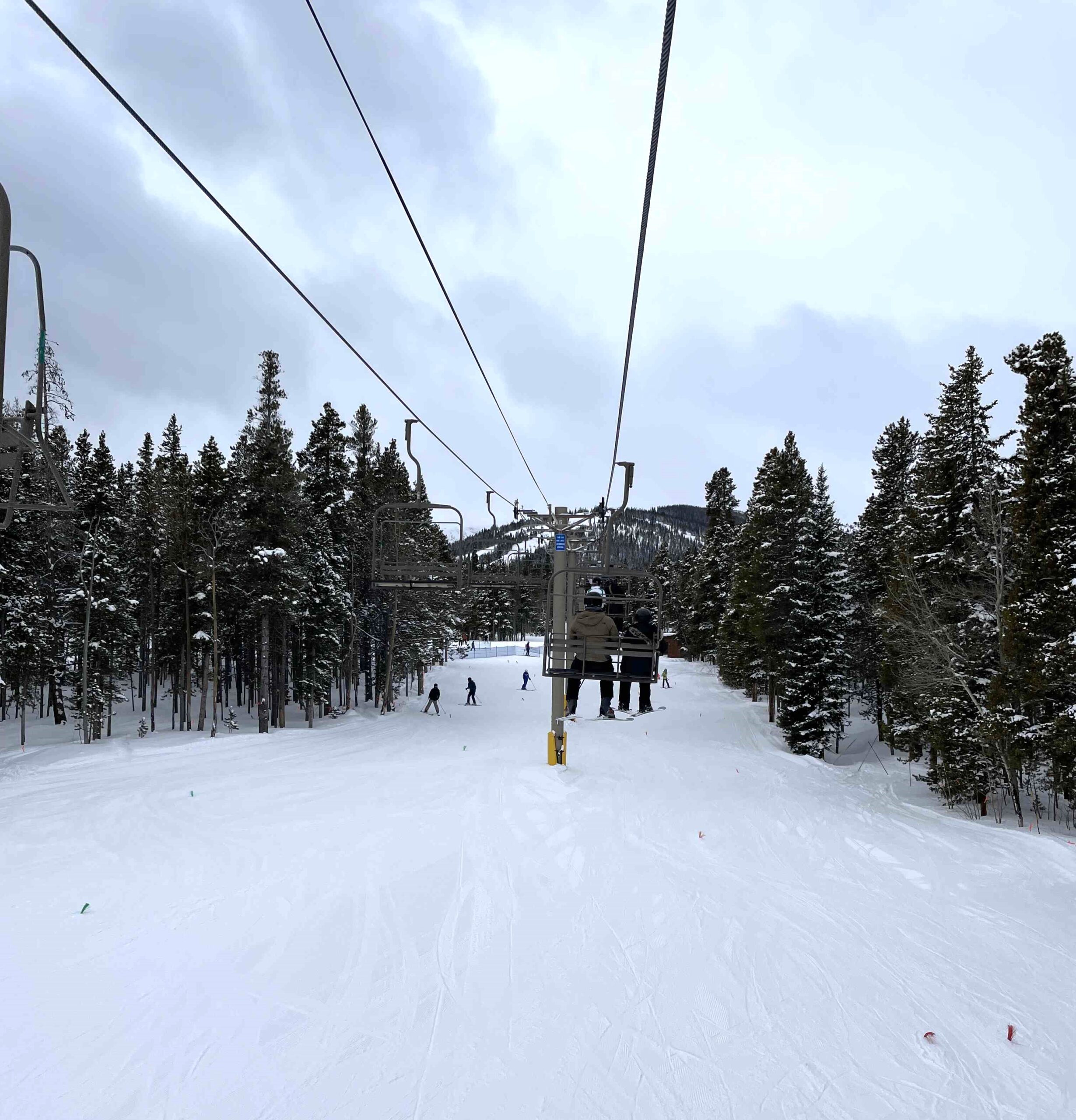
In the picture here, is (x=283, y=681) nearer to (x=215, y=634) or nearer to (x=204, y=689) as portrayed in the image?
(x=204, y=689)

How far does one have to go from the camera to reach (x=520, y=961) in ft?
22.3

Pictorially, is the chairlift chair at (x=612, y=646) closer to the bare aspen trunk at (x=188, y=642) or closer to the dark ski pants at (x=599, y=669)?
the dark ski pants at (x=599, y=669)

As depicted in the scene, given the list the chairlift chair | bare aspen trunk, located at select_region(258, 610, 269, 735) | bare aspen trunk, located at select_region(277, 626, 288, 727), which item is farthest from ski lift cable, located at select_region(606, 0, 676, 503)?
bare aspen trunk, located at select_region(277, 626, 288, 727)

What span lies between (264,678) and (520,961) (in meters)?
22.5

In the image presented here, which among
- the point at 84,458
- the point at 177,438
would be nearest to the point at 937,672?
the point at 84,458

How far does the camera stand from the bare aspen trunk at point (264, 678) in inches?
1040

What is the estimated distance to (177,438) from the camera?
5003cm

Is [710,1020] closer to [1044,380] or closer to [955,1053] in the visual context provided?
[955,1053]

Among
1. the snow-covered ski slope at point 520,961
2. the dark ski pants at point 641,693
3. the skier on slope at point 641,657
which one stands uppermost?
the skier on slope at point 641,657

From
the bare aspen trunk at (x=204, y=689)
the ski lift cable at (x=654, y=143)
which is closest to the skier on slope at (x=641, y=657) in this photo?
the ski lift cable at (x=654, y=143)

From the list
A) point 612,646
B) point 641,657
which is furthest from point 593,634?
point 641,657

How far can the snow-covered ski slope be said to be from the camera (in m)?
4.96

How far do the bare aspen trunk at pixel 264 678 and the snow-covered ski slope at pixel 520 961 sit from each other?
478 inches

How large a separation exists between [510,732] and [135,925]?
815 inches
